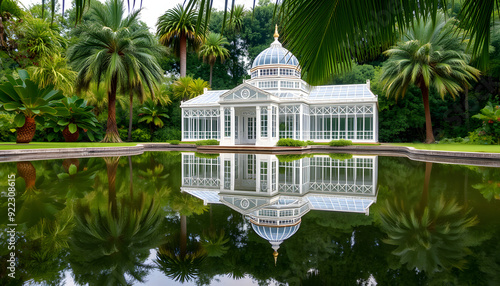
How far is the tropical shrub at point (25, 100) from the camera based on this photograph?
15.2 metres

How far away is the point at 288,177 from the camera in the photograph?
9125 mm

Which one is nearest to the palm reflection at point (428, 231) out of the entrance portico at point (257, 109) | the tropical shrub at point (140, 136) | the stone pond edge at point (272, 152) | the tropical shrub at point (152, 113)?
the stone pond edge at point (272, 152)

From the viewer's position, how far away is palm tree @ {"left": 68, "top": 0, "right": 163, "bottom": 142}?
21.4 metres

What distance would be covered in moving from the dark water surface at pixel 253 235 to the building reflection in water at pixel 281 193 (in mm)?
37

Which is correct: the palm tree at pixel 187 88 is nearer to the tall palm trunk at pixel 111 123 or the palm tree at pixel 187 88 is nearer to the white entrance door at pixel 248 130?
the white entrance door at pixel 248 130

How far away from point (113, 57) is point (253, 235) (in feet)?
67.9

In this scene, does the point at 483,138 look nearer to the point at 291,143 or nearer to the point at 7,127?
the point at 291,143

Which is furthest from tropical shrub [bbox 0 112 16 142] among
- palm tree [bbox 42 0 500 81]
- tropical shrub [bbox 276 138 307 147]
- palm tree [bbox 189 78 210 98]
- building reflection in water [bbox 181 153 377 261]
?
palm tree [bbox 42 0 500 81]

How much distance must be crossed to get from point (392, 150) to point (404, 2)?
68.8 ft

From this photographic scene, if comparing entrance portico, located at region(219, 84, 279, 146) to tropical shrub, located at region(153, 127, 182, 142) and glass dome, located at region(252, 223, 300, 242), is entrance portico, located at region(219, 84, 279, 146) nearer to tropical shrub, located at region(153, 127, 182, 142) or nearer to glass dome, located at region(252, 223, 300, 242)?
tropical shrub, located at region(153, 127, 182, 142)

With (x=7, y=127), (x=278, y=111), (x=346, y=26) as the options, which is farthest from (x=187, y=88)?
(x=346, y=26)

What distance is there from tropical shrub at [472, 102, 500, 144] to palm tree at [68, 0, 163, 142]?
20231 mm

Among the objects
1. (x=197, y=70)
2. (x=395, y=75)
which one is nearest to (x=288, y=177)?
(x=395, y=75)

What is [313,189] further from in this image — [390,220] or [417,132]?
[417,132]
